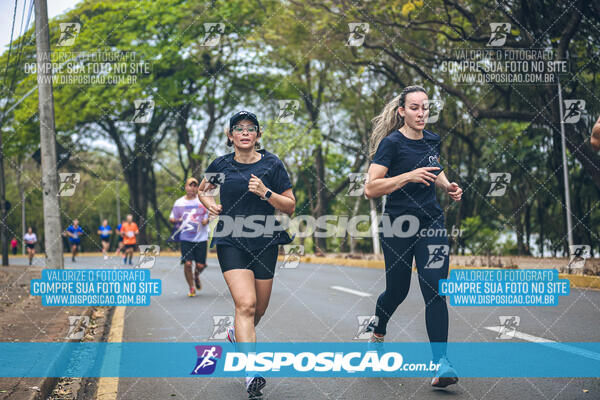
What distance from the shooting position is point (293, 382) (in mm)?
4965

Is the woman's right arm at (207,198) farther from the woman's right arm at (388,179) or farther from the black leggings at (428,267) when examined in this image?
the black leggings at (428,267)

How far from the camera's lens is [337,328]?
23.9 feet

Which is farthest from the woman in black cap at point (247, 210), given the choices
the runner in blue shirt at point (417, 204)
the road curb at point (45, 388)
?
the road curb at point (45, 388)

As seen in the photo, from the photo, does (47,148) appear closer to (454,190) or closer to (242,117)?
(242,117)

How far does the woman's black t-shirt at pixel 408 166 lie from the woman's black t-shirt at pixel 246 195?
70cm

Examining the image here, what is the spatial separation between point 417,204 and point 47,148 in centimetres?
826

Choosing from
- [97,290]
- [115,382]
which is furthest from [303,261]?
[115,382]

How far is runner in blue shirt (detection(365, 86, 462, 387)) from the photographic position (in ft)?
14.4

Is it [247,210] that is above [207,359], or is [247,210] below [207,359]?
above

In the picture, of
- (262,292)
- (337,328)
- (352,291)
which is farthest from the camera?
(352,291)

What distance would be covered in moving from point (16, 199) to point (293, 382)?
59434 millimetres

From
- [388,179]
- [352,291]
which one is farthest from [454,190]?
[352,291]

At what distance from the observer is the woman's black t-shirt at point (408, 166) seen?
4520 millimetres

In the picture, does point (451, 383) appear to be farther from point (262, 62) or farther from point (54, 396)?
point (262, 62)
